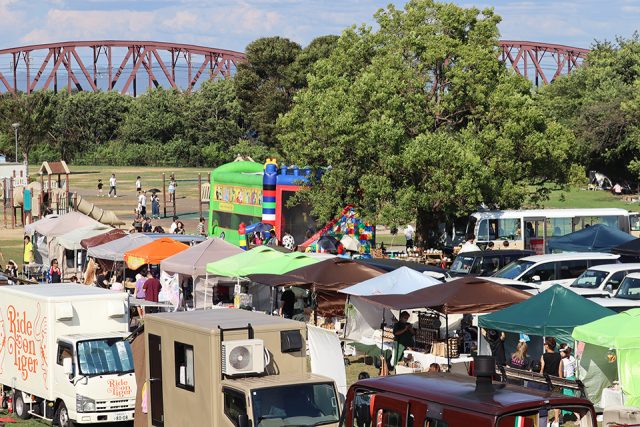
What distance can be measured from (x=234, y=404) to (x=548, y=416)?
3.89 meters

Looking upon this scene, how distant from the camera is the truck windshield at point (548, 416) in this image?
30.8 ft

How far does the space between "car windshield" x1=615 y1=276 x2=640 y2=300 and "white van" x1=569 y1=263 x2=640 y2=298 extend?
0.79m

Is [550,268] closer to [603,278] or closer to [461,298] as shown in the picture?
[603,278]

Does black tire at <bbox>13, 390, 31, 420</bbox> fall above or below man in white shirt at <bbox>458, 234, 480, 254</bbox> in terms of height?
below

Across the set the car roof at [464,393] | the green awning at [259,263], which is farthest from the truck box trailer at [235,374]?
the green awning at [259,263]

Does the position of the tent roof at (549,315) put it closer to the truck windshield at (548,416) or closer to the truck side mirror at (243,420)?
the truck side mirror at (243,420)

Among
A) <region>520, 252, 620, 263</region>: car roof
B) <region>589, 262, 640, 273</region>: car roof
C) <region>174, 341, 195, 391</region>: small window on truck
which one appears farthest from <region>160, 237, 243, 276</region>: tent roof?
<region>174, 341, 195, 391</region>: small window on truck

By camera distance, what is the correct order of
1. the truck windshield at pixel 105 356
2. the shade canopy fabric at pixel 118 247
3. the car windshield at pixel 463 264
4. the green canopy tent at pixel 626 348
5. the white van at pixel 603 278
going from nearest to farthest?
1. the green canopy tent at pixel 626 348
2. the truck windshield at pixel 105 356
3. the white van at pixel 603 278
4. the car windshield at pixel 463 264
5. the shade canopy fabric at pixel 118 247

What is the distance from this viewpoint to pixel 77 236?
34.6 metres

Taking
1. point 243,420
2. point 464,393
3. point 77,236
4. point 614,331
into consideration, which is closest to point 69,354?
point 243,420

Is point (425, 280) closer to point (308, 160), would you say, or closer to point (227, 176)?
point (308, 160)

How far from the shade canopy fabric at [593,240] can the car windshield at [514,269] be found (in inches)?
170

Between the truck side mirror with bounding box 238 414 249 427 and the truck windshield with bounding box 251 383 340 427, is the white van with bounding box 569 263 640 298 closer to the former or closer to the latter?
the truck windshield with bounding box 251 383 340 427

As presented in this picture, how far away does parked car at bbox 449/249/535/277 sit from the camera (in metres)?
30.1
